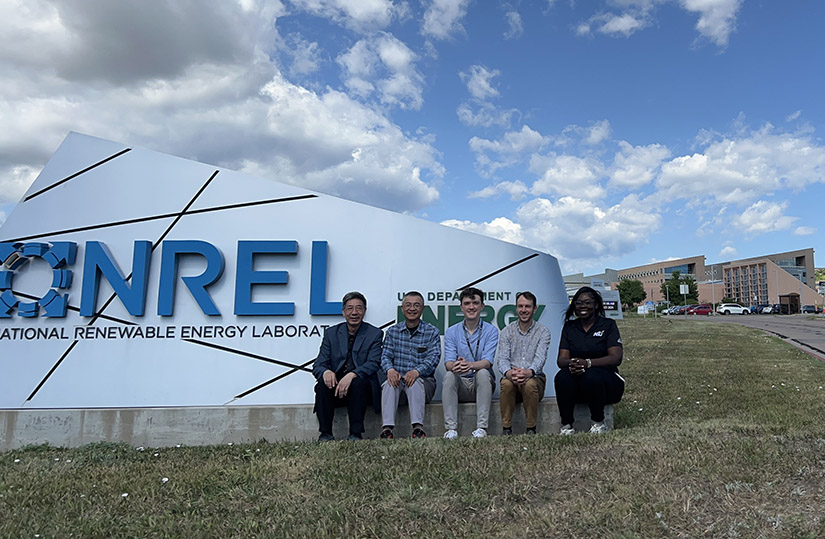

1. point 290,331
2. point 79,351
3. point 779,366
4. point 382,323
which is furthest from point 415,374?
point 779,366

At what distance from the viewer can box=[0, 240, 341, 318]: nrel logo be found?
547 cm

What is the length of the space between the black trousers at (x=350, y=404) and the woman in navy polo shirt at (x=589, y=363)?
158 cm

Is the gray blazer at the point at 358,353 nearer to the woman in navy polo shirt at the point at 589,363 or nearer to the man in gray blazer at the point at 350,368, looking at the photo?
the man in gray blazer at the point at 350,368

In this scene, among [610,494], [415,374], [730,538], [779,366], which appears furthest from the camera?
[779,366]

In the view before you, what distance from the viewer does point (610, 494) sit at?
3.11 meters

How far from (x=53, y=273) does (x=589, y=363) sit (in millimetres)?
4808

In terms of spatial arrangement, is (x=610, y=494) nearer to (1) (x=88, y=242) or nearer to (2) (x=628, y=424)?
(2) (x=628, y=424)

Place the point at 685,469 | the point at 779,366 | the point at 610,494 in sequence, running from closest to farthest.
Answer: the point at 610,494
the point at 685,469
the point at 779,366

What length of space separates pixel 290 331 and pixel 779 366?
907 cm

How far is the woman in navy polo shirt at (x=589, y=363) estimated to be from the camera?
4.89 m

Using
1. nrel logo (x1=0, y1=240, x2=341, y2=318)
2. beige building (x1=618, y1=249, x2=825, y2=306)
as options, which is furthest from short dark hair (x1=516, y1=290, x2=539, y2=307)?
beige building (x1=618, y1=249, x2=825, y2=306)

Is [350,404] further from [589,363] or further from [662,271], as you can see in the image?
[662,271]

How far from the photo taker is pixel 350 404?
16.0ft

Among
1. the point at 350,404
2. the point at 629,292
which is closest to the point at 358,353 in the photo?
the point at 350,404
